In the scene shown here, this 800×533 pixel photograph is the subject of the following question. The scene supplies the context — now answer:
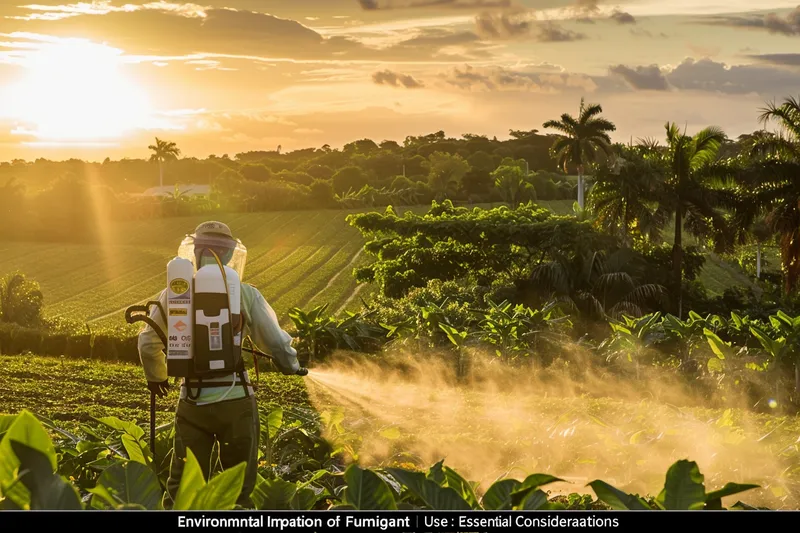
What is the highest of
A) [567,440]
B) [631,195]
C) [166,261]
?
[567,440]

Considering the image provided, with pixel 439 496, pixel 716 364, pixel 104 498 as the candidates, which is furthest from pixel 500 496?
pixel 716 364

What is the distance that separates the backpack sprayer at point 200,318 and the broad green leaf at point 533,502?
2457 mm

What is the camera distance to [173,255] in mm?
68062

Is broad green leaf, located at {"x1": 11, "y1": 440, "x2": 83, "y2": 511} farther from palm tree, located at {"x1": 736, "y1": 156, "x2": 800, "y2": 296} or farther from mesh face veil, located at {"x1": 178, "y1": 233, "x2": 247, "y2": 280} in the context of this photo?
palm tree, located at {"x1": 736, "y1": 156, "x2": 800, "y2": 296}

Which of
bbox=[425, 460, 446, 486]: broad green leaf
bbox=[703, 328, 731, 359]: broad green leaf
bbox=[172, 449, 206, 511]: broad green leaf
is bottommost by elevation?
bbox=[703, 328, 731, 359]: broad green leaf

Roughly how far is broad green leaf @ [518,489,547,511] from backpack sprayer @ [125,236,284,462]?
2457mm

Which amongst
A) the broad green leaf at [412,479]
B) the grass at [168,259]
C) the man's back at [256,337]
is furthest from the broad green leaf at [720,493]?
the grass at [168,259]

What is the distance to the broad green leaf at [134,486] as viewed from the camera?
11.7 feet

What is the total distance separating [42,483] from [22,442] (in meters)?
0.16

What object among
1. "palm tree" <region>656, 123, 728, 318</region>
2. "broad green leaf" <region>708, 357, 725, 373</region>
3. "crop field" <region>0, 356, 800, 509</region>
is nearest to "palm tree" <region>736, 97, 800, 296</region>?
"palm tree" <region>656, 123, 728, 318</region>

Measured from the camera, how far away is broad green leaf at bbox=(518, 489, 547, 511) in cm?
372

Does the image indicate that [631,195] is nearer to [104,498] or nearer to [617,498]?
[617,498]

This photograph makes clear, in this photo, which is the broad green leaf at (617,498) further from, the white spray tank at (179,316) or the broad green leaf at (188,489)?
the white spray tank at (179,316)
